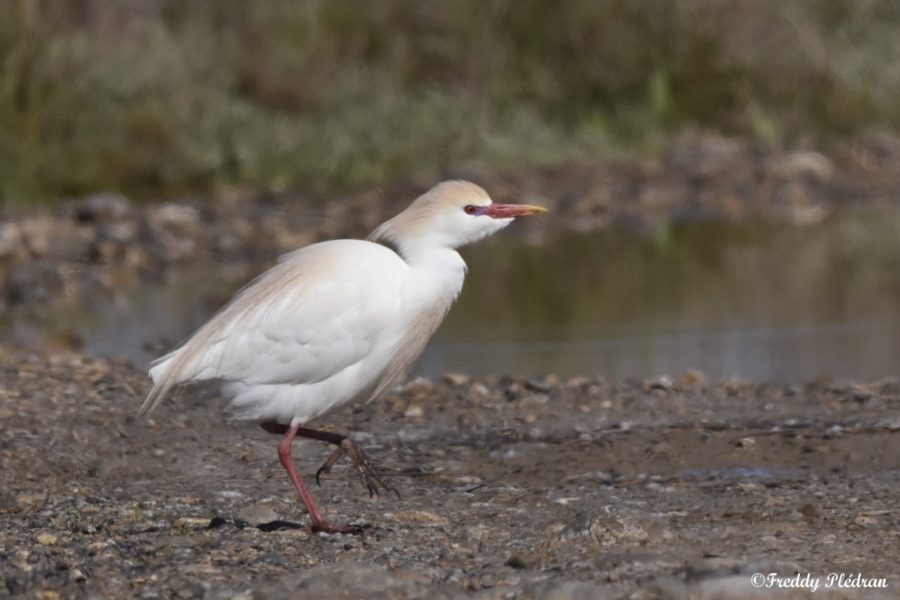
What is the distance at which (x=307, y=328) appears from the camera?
21.9 feet

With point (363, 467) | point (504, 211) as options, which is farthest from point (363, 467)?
point (504, 211)

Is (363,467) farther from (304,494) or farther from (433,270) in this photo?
(433,270)

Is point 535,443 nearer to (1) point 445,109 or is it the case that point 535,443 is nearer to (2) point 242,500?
(2) point 242,500

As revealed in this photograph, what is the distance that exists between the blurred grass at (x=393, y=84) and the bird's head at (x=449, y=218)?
10.8m

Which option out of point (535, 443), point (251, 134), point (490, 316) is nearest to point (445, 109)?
point (251, 134)

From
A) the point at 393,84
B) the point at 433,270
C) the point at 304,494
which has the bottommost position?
the point at 304,494

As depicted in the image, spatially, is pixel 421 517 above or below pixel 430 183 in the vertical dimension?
below

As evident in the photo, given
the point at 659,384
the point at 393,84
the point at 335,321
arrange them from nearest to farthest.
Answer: the point at 335,321 < the point at 659,384 < the point at 393,84

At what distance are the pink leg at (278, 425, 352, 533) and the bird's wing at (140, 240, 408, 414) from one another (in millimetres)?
229

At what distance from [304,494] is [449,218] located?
1.19 m

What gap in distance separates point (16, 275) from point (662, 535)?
872 centimetres

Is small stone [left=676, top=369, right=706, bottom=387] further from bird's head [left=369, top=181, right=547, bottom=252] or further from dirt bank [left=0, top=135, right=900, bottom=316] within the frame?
dirt bank [left=0, top=135, right=900, bottom=316]

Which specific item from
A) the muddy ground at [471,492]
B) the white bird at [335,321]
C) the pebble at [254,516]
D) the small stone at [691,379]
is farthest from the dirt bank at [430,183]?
the pebble at [254,516]

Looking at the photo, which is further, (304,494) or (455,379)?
(455,379)
